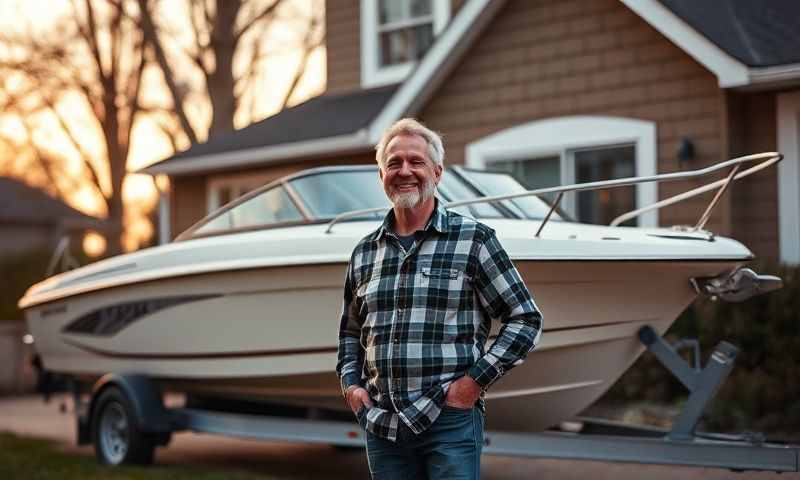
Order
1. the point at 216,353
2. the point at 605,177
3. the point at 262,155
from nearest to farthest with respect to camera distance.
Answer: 1. the point at 216,353
2. the point at 605,177
3. the point at 262,155

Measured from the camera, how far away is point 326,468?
7840 mm

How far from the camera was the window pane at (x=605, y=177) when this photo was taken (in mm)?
9453

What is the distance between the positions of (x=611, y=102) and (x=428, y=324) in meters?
6.54

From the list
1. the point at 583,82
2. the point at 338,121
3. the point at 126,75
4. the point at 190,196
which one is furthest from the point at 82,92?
the point at 583,82

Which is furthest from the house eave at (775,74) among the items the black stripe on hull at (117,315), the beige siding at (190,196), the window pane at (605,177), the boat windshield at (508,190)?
the beige siding at (190,196)

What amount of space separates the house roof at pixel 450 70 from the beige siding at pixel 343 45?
0.70 feet

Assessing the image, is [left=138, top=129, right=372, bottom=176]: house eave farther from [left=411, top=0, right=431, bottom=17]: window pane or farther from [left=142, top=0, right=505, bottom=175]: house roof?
[left=411, top=0, right=431, bottom=17]: window pane

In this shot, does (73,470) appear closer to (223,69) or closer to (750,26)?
(750,26)

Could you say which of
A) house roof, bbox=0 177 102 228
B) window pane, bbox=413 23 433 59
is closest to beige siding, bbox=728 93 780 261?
window pane, bbox=413 23 433 59

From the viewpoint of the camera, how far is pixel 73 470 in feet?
24.5

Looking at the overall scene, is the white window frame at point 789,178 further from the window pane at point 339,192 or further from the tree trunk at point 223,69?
the tree trunk at point 223,69

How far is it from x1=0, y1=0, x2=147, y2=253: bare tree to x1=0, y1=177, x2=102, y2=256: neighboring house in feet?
2.72

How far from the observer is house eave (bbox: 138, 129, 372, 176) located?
437 inches

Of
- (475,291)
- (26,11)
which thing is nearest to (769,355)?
(475,291)
